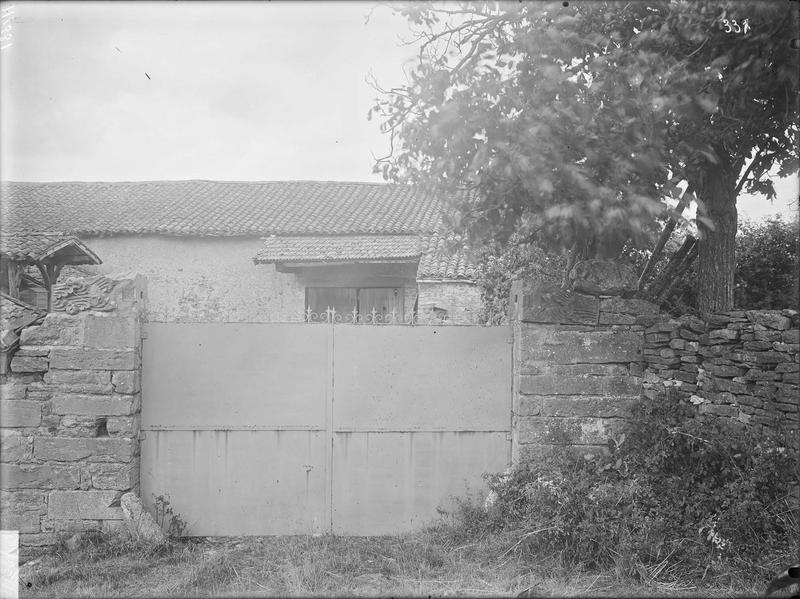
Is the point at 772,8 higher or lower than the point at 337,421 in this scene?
higher

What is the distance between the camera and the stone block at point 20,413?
4816mm

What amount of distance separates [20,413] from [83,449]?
562mm

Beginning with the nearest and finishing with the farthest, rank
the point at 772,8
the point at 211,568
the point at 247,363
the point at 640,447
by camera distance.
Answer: the point at 772,8
the point at 211,568
the point at 640,447
the point at 247,363

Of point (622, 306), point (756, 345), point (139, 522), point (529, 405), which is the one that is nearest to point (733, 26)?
point (622, 306)

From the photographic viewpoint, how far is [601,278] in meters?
5.03

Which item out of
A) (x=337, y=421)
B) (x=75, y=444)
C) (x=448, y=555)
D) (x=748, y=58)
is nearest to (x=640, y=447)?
(x=448, y=555)

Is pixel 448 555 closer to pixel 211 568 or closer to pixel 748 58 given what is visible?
pixel 211 568

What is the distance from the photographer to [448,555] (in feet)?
14.8

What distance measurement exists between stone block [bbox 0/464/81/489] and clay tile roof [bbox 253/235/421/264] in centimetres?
771

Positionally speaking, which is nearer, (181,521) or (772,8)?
(772,8)

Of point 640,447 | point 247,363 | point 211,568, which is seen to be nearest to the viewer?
point 211,568

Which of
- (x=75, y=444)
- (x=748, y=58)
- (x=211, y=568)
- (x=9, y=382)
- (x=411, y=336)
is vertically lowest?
(x=211, y=568)

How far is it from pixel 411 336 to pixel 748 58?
10.6 feet

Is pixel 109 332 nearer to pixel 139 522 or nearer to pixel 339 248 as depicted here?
pixel 139 522
